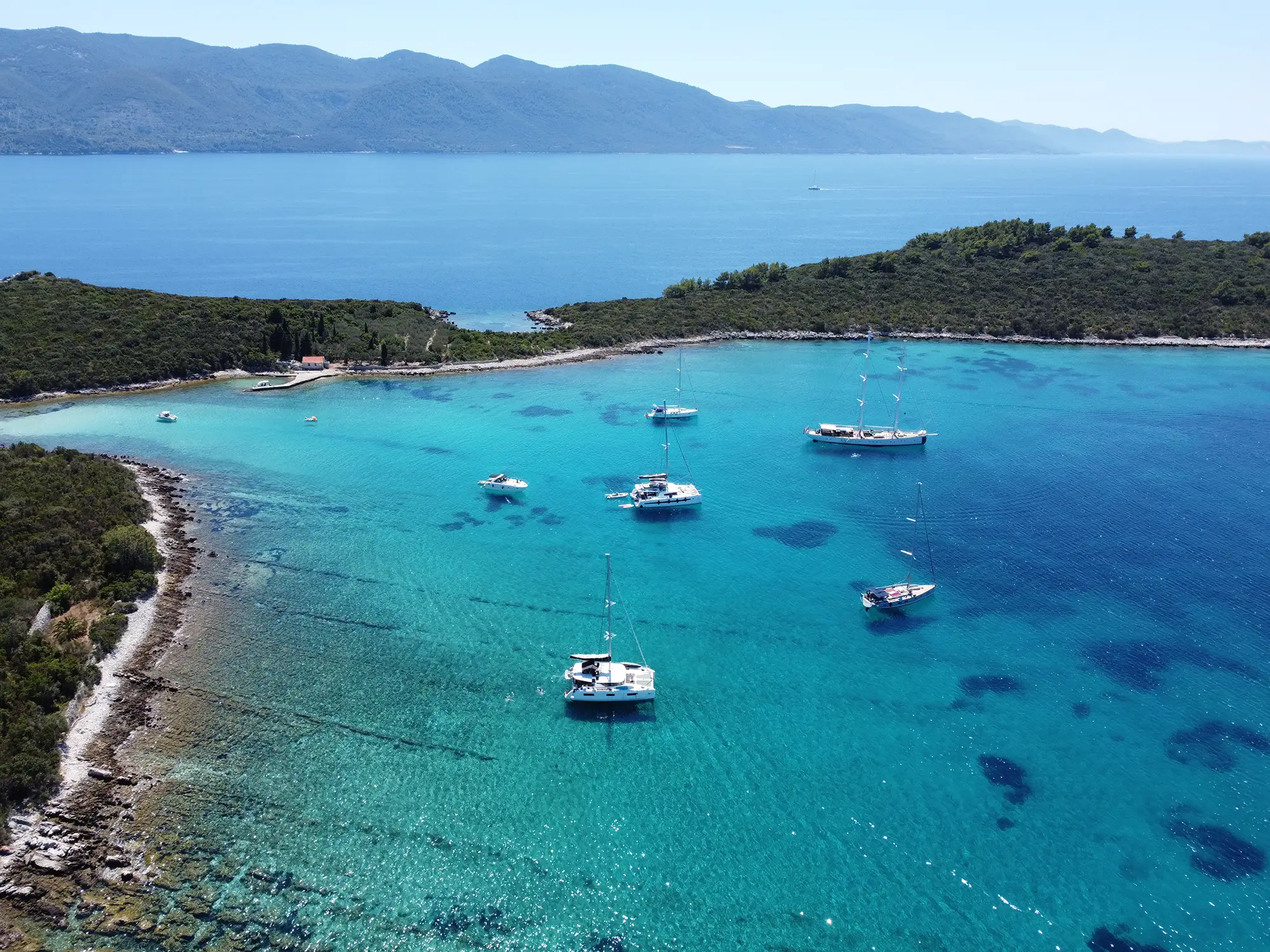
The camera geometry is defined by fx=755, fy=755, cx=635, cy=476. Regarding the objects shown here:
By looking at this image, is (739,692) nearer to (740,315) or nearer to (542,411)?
(542,411)

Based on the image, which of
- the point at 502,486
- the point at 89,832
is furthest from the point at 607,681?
the point at 502,486

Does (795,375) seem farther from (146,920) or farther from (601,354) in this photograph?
(146,920)

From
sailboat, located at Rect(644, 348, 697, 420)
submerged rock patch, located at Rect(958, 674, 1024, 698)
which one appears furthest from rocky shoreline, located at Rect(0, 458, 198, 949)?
sailboat, located at Rect(644, 348, 697, 420)

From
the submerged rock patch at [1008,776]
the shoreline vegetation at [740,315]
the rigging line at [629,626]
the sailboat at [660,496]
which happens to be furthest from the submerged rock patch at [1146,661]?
the shoreline vegetation at [740,315]

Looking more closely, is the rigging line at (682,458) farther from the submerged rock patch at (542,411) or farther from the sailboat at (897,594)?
the sailboat at (897,594)

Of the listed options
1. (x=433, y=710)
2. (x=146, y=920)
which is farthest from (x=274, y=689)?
(x=146, y=920)

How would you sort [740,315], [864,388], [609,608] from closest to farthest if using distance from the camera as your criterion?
[609,608], [864,388], [740,315]

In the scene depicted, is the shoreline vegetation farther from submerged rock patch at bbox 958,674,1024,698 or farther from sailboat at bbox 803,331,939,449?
submerged rock patch at bbox 958,674,1024,698
